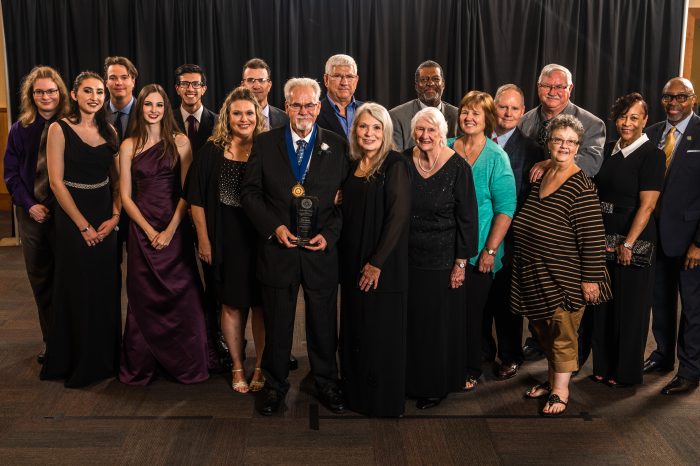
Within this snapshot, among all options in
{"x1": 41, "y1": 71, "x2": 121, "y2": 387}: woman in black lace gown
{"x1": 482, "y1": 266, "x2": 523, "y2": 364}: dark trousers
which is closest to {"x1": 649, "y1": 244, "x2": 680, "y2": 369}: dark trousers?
{"x1": 482, "y1": 266, "x2": 523, "y2": 364}: dark trousers

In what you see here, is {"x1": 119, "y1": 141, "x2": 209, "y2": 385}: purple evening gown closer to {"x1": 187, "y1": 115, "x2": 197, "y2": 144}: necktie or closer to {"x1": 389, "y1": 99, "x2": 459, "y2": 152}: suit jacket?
{"x1": 187, "y1": 115, "x2": 197, "y2": 144}: necktie

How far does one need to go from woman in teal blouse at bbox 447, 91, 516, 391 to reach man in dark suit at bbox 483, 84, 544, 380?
138 mm

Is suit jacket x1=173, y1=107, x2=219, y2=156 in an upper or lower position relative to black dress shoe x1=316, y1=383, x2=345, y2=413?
upper

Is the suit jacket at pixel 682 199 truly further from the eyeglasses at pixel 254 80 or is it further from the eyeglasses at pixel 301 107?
the eyeglasses at pixel 254 80

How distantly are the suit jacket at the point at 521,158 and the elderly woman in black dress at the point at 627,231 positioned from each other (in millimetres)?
331

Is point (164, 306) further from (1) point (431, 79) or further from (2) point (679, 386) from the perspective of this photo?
(2) point (679, 386)

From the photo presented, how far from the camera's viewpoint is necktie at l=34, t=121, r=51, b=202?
3.61 meters

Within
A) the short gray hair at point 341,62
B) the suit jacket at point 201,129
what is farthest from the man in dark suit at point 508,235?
the suit jacket at point 201,129

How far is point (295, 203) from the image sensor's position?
3.08 metres

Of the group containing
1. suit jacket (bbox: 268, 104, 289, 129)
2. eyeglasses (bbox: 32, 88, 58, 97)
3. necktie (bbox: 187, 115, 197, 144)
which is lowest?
necktie (bbox: 187, 115, 197, 144)

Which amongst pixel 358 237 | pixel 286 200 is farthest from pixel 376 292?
pixel 286 200

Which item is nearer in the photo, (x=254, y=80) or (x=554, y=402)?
(x=554, y=402)

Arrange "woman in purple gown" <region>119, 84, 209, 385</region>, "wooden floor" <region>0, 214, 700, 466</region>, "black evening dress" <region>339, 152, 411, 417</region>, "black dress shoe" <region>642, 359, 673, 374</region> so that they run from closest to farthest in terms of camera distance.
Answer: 1. "wooden floor" <region>0, 214, 700, 466</region>
2. "black evening dress" <region>339, 152, 411, 417</region>
3. "woman in purple gown" <region>119, 84, 209, 385</region>
4. "black dress shoe" <region>642, 359, 673, 374</region>

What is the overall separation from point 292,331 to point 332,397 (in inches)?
14.2
